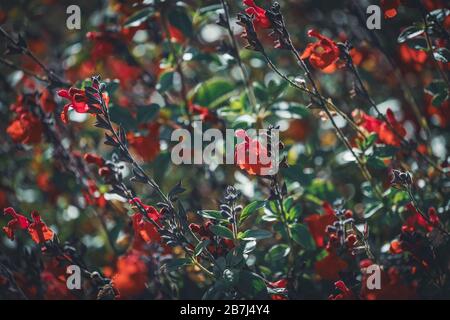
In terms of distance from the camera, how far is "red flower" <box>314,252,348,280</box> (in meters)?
2.06

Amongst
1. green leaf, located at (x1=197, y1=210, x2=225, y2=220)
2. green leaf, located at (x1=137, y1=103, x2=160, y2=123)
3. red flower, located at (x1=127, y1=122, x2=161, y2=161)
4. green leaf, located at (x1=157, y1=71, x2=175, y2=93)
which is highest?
green leaf, located at (x1=157, y1=71, x2=175, y2=93)

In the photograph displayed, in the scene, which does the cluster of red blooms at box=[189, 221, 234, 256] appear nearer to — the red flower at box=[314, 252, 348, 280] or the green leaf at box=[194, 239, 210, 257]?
the green leaf at box=[194, 239, 210, 257]

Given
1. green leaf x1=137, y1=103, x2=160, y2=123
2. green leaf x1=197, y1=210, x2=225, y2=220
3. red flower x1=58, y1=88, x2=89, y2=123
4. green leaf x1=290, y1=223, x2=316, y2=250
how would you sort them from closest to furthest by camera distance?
red flower x1=58, y1=88, x2=89, y2=123 < green leaf x1=197, y1=210, x2=225, y2=220 < green leaf x1=290, y1=223, x2=316, y2=250 < green leaf x1=137, y1=103, x2=160, y2=123

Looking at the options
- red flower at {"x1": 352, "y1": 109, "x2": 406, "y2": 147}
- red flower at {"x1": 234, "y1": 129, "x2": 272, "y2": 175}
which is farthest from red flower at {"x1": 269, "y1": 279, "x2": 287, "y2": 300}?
red flower at {"x1": 352, "y1": 109, "x2": 406, "y2": 147}

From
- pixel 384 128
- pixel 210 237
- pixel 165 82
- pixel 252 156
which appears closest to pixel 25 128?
pixel 165 82

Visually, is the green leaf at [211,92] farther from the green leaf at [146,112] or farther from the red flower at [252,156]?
the red flower at [252,156]

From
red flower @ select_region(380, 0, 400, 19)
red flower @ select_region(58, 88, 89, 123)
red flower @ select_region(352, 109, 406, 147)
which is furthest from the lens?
red flower @ select_region(352, 109, 406, 147)

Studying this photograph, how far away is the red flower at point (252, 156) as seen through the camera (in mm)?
1677

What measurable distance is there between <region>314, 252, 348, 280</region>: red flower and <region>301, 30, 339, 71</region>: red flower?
0.79 meters

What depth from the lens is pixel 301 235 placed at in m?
1.99

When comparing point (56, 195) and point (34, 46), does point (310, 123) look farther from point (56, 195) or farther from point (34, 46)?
point (34, 46)

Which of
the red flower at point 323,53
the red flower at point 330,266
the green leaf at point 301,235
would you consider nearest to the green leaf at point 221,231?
the green leaf at point 301,235

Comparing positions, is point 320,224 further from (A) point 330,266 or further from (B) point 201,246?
(B) point 201,246

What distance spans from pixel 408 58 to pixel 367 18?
2.55 ft
